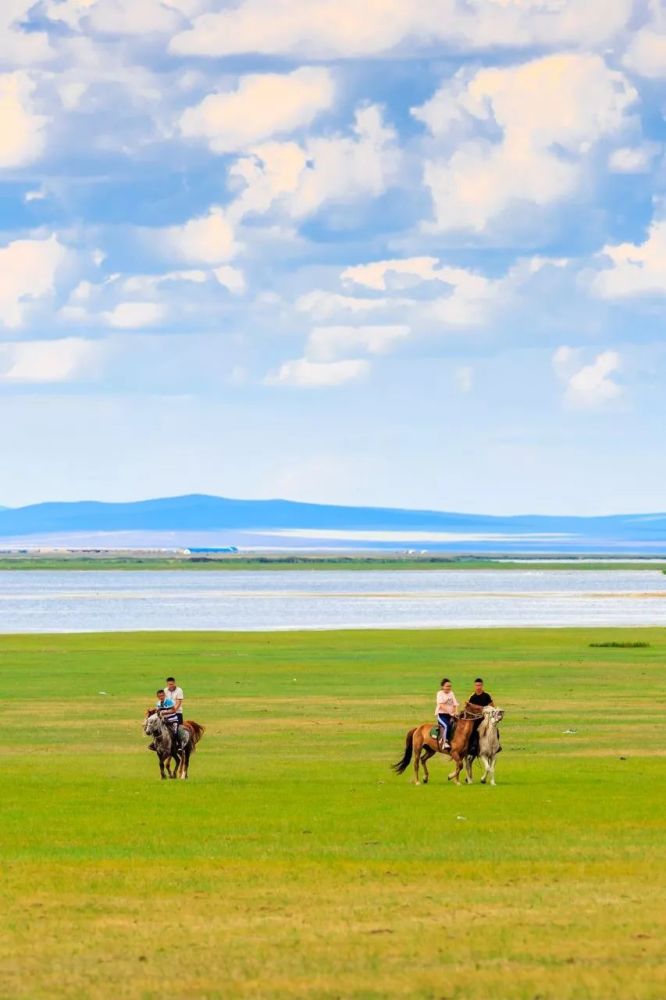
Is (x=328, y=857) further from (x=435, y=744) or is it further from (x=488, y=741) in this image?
(x=435, y=744)

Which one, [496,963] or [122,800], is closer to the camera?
[496,963]

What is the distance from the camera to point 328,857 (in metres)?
26.0

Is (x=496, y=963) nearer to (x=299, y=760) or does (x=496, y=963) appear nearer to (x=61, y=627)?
(x=299, y=760)

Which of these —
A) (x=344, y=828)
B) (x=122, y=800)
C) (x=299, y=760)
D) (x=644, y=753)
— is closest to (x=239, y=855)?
(x=344, y=828)

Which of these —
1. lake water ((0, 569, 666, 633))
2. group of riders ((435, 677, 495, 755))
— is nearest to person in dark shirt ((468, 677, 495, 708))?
group of riders ((435, 677, 495, 755))

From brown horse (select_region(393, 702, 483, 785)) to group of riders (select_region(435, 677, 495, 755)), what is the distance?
0.27ft

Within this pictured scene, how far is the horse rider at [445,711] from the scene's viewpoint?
115 ft

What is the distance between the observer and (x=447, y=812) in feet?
102

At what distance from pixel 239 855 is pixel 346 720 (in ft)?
77.7

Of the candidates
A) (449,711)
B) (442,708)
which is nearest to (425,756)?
(449,711)

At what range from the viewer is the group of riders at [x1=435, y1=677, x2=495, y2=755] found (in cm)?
3491

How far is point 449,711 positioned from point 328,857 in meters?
9.62

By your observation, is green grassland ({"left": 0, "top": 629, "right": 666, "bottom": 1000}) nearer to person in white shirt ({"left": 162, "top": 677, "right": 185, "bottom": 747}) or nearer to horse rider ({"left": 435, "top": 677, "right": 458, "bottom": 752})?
horse rider ({"left": 435, "top": 677, "right": 458, "bottom": 752})

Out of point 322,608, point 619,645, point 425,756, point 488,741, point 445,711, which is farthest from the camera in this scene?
point 322,608
